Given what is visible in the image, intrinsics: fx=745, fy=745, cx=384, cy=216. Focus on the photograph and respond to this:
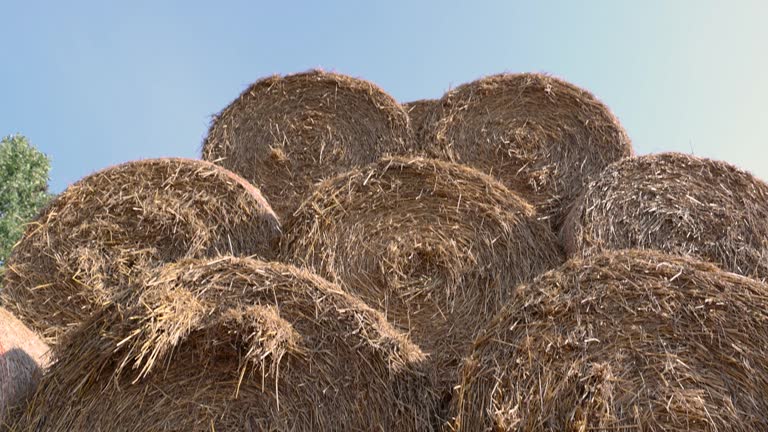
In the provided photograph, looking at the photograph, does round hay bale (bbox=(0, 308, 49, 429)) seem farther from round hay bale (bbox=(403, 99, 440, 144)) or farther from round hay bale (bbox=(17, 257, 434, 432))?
round hay bale (bbox=(403, 99, 440, 144))

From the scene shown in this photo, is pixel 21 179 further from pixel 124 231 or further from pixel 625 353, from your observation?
pixel 625 353

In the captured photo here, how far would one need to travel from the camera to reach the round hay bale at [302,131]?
4418 mm

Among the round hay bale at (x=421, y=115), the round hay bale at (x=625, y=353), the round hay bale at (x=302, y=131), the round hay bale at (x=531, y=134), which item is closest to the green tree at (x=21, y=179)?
the round hay bale at (x=302, y=131)

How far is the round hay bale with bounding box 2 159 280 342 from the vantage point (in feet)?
10.9

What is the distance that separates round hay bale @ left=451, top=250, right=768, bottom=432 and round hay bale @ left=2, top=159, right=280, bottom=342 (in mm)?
1471

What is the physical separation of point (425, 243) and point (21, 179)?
11.9 m

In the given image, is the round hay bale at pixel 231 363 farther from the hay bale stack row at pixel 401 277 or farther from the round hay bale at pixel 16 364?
the round hay bale at pixel 16 364

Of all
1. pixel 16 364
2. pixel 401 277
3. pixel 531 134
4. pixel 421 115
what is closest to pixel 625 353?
pixel 401 277

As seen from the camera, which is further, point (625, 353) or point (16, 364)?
point (16, 364)

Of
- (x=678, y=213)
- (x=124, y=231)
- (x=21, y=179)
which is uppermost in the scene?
(x=21, y=179)

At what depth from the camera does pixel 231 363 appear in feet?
8.13

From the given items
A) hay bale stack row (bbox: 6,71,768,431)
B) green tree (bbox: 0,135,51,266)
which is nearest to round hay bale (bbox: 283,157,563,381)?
hay bale stack row (bbox: 6,71,768,431)

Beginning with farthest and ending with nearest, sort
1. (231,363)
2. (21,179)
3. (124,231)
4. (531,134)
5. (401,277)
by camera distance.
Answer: (21,179)
(531,134)
(124,231)
(401,277)
(231,363)

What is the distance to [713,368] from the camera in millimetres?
2273
